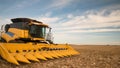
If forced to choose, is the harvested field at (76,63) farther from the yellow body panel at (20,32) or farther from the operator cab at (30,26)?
the yellow body panel at (20,32)

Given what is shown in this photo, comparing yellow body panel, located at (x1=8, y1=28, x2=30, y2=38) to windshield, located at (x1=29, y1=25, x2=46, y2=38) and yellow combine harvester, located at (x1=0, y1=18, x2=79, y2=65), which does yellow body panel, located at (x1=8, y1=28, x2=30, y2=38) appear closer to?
yellow combine harvester, located at (x1=0, y1=18, x2=79, y2=65)

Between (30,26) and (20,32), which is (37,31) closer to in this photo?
(30,26)

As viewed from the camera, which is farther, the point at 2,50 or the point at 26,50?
the point at 26,50

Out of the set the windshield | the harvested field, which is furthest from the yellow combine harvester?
the harvested field

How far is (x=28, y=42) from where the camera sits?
14.7m

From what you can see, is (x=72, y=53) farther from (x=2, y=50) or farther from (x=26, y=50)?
(x=2, y=50)

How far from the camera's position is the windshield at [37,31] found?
49.0 feet

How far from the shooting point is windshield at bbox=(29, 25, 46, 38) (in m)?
14.9

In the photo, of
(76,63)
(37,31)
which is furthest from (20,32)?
(76,63)

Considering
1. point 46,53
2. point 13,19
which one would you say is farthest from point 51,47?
point 13,19

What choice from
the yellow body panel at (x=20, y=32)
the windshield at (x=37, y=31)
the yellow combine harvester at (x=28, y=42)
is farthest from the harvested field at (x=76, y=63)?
the yellow body panel at (x=20, y=32)

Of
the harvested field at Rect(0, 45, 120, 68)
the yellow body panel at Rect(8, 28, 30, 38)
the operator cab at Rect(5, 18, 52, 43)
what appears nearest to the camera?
the harvested field at Rect(0, 45, 120, 68)

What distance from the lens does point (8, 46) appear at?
9695 mm

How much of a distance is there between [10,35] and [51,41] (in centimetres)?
365
